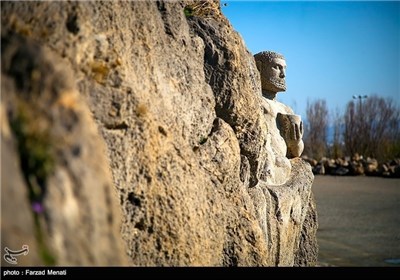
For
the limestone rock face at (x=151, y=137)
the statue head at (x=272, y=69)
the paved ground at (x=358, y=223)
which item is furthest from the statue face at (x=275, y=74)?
the paved ground at (x=358, y=223)

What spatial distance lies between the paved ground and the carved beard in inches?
116

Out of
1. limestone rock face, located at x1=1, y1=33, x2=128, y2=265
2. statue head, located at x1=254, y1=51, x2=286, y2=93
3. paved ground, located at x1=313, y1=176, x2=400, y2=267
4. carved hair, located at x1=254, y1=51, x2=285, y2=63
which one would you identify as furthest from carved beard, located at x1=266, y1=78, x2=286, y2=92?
limestone rock face, located at x1=1, y1=33, x2=128, y2=265

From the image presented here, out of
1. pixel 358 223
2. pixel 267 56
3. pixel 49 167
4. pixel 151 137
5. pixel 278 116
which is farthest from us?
pixel 358 223

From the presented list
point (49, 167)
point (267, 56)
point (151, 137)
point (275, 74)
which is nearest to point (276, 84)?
point (275, 74)

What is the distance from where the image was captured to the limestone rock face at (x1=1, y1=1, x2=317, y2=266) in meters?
1.54

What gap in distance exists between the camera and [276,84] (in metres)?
5.29

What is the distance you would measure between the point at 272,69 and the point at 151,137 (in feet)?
9.54

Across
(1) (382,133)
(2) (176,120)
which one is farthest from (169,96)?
(1) (382,133)

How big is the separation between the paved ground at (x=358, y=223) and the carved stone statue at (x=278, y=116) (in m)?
2.57

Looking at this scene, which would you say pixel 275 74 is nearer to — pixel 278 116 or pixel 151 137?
pixel 278 116

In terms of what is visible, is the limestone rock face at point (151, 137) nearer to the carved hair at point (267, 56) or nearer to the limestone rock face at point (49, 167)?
the limestone rock face at point (49, 167)

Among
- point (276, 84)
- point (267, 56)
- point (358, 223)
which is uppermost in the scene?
point (267, 56)

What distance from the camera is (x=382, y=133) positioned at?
25.5m

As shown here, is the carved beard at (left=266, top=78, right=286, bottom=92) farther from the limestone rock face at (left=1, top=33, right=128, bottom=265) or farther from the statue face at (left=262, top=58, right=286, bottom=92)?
the limestone rock face at (left=1, top=33, right=128, bottom=265)
